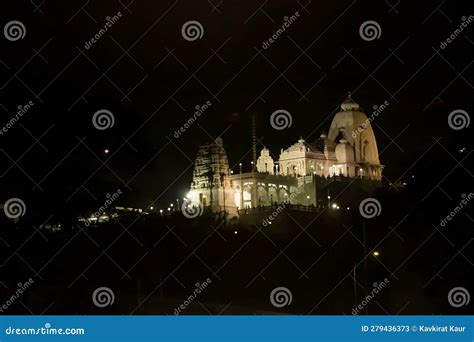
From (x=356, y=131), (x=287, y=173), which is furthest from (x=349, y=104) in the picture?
(x=287, y=173)

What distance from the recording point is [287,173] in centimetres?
4038

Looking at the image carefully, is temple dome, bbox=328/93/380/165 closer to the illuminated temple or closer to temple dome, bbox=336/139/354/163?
the illuminated temple

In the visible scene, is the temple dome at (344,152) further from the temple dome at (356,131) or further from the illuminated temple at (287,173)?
the temple dome at (356,131)

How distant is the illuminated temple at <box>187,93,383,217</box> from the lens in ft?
115

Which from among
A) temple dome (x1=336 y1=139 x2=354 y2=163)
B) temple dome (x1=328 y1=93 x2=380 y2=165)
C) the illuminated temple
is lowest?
the illuminated temple

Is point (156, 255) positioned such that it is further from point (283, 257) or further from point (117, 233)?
point (283, 257)

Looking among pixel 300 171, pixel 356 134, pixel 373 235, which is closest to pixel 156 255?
pixel 373 235

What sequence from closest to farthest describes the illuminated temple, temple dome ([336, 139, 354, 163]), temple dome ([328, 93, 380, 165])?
the illuminated temple < temple dome ([336, 139, 354, 163]) < temple dome ([328, 93, 380, 165])

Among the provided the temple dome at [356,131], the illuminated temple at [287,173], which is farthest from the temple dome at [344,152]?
the temple dome at [356,131]

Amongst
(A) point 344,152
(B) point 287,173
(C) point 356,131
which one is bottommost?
(B) point 287,173

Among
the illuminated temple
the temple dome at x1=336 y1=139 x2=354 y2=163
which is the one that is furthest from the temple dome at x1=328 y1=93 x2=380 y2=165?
the temple dome at x1=336 y1=139 x2=354 y2=163

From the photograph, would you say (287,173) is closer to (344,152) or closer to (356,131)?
(344,152)

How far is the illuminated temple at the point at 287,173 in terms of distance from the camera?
35125 millimetres

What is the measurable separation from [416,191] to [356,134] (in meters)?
23.7
